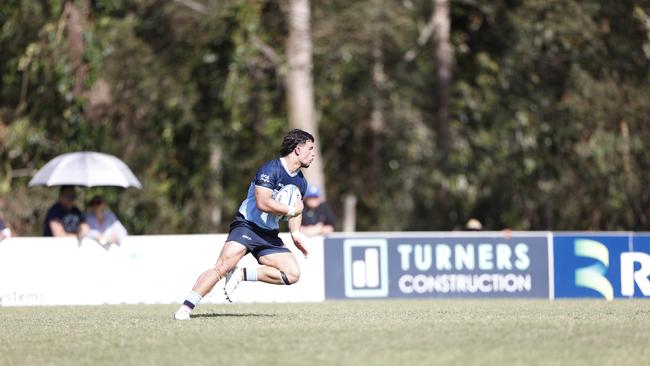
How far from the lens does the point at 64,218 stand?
809 inches

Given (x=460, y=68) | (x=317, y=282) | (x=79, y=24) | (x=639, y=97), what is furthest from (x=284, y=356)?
(x=460, y=68)

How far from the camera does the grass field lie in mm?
9578

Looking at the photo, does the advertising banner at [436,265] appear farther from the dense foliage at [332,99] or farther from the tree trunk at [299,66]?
the dense foliage at [332,99]

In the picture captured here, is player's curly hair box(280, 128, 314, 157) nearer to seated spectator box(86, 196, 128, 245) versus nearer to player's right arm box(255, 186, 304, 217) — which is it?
player's right arm box(255, 186, 304, 217)

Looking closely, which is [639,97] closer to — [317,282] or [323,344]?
[317,282]

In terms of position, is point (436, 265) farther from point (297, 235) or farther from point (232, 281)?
point (232, 281)

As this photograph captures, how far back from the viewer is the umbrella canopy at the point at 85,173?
21219 mm

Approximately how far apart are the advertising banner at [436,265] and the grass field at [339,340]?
6.66 meters

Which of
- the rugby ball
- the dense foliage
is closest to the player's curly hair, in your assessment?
the rugby ball

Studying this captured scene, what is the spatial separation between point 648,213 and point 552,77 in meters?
4.54

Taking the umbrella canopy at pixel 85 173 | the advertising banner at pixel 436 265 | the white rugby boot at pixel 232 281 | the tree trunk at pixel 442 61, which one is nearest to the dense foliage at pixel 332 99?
the tree trunk at pixel 442 61

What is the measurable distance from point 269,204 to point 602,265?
966 centimetres

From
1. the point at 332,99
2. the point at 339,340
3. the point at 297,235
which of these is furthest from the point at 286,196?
the point at 332,99

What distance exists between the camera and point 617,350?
Answer: 32.7 ft
